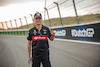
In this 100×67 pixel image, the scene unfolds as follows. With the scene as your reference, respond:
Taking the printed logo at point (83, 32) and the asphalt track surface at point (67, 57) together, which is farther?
the printed logo at point (83, 32)

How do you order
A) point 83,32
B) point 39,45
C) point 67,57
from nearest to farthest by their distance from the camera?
point 39,45 → point 67,57 → point 83,32

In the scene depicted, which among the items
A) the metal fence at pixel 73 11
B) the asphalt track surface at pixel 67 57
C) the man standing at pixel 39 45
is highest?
the metal fence at pixel 73 11

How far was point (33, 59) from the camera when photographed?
218 cm

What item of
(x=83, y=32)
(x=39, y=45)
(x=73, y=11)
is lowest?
(x=39, y=45)

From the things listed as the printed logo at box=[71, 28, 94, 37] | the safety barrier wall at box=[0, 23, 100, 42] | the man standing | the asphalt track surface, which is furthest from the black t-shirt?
the printed logo at box=[71, 28, 94, 37]

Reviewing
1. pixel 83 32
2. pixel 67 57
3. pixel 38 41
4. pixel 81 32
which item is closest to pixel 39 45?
pixel 38 41

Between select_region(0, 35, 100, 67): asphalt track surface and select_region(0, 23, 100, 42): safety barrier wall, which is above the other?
select_region(0, 23, 100, 42): safety barrier wall

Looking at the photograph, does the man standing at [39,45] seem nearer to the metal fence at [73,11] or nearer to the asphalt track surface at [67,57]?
the asphalt track surface at [67,57]

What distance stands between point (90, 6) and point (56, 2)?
450 cm

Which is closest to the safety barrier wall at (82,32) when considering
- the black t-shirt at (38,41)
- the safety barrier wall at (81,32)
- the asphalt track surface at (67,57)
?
→ the safety barrier wall at (81,32)

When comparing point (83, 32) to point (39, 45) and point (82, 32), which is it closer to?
point (82, 32)

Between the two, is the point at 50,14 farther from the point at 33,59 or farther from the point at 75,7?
the point at 33,59

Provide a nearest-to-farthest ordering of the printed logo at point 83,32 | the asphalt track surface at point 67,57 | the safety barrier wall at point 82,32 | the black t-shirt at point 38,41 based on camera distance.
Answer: the black t-shirt at point 38,41 < the asphalt track surface at point 67,57 < the safety barrier wall at point 82,32 < the printed logo at point 83,32

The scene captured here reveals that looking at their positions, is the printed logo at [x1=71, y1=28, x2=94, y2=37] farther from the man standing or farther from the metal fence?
the man standing
